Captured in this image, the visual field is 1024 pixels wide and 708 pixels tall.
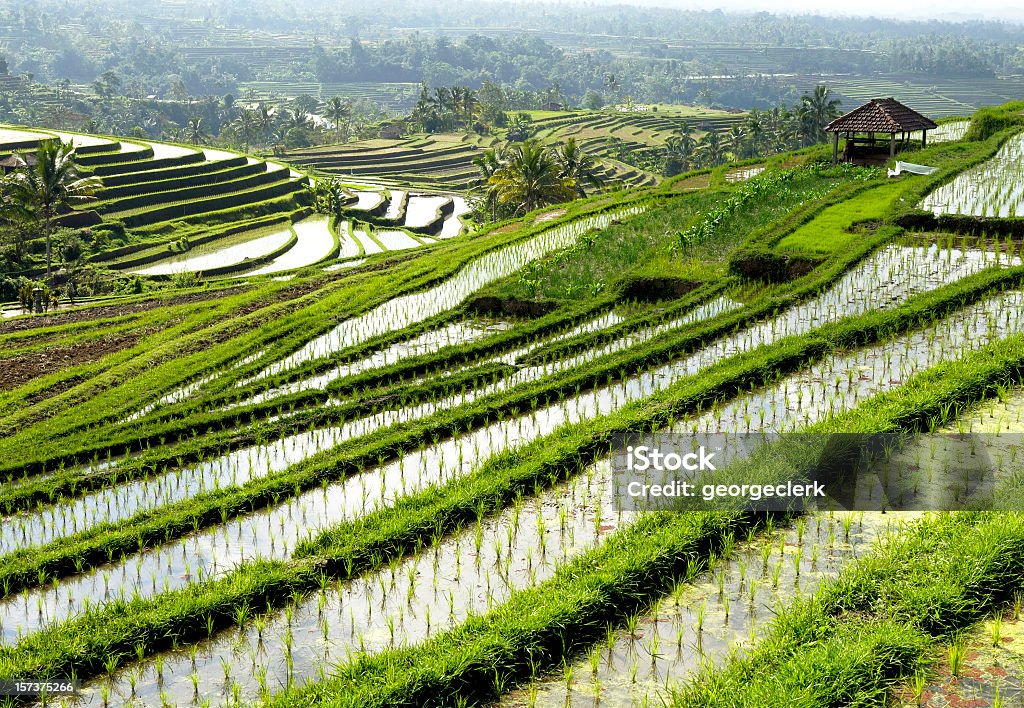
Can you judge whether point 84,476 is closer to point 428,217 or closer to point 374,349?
point 374,349

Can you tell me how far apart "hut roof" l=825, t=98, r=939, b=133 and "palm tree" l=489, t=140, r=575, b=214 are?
32.9 feet

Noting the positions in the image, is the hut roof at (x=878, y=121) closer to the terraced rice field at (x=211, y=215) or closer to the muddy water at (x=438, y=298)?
the muddy water at (x=438, y=298)

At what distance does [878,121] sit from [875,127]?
0.22 metres

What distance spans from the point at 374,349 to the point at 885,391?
633 centimetres

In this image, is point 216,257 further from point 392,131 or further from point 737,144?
point 392,131

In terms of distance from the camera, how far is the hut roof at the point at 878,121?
21469mm

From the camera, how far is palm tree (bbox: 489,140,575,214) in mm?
29906

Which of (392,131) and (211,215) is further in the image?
(392,131)

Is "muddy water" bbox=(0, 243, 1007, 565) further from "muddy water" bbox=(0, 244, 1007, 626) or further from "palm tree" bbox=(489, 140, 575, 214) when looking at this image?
"palm tree" bbox=(489, 140, 575, 214)

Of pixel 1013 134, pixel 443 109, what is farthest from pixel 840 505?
pixel 443 109

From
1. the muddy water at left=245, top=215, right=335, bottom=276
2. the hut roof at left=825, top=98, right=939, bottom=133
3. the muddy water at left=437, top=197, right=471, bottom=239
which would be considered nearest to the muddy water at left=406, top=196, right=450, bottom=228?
the muddy water at left=437, top=197, right=471, bottom=239

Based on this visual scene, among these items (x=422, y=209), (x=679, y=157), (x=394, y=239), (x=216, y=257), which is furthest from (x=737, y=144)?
(x=216, y=257)

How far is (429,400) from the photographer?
1049 centimetres

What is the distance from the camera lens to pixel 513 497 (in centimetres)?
752
